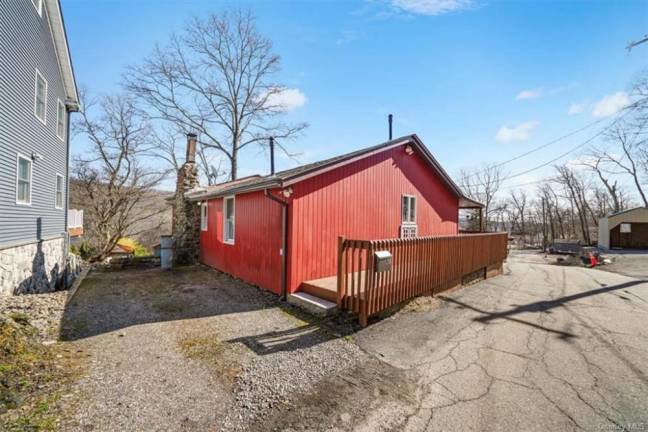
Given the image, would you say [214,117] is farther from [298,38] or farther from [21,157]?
[21,157]

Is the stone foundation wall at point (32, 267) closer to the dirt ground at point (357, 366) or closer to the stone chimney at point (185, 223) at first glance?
the dirt ground at point (357, 366)

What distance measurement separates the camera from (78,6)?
29.0 ft

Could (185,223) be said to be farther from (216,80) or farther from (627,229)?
(627,229)

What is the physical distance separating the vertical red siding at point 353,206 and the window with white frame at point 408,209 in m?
0.19

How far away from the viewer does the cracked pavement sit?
2.73m

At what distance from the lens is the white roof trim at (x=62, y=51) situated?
9.13 m

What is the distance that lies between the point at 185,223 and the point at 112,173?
917 centimetres

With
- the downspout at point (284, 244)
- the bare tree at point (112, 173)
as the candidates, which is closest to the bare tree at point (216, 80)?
the bare tree at point (112, 173)

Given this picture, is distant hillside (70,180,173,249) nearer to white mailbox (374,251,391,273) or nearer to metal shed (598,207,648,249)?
white mailbox (374,251,391,273)

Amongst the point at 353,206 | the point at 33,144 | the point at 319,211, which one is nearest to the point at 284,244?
the point at 319,211

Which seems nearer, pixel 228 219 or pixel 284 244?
pixel 284 244

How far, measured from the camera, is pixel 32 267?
7191 mm

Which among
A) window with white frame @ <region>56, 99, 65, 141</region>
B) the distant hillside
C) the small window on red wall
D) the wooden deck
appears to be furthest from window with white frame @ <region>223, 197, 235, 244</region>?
the distant hillside

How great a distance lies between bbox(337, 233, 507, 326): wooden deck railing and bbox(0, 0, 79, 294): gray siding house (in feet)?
22.5
